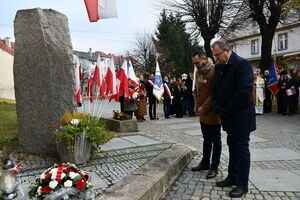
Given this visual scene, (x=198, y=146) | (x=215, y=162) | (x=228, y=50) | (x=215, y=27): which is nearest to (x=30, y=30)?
(x=228, y=50)

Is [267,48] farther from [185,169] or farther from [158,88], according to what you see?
[185,169]

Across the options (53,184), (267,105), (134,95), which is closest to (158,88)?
(134,95)

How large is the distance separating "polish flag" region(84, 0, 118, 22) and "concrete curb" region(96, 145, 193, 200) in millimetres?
2923

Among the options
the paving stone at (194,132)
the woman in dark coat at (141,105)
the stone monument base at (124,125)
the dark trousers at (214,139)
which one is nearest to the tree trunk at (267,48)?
the woman in dark coat at (141,105)

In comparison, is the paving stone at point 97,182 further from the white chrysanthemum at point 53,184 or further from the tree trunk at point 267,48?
the tree trunk at point 267,48

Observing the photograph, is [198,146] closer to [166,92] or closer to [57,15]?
[57,15]

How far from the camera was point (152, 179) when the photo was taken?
10.8 feet

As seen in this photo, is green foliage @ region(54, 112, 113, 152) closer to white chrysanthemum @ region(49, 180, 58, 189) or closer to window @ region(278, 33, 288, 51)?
white chrysanthemum @ region(49, 180, 58, 189)

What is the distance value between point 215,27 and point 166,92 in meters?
8.18

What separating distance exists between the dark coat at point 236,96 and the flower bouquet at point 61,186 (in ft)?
6.12

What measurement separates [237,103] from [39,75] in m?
3.31

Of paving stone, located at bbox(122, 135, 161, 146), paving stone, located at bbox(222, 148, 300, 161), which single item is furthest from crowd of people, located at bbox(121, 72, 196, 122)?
paving stone, located at bbox(222, 148, 300, 161)

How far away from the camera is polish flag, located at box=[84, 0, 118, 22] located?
503cm

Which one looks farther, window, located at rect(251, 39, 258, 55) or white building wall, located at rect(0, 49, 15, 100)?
window, located at rect(251, 39, 258, 55)
